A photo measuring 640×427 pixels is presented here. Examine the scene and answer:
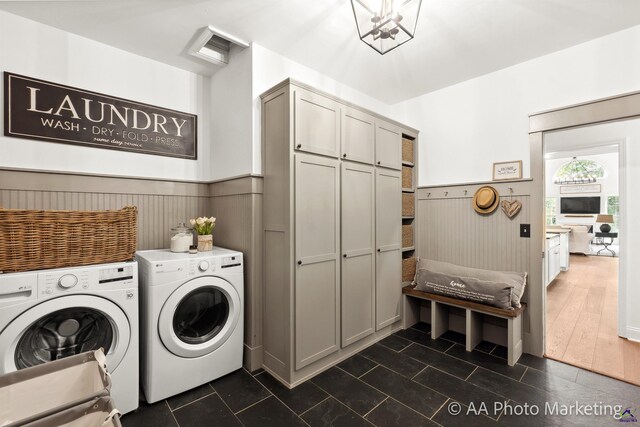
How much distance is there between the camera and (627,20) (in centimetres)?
208

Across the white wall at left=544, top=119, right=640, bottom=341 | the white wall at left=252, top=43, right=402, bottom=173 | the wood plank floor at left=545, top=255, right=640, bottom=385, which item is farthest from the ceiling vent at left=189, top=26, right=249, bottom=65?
the wood plank floor at left=545, top=255, right=640, bottom=385

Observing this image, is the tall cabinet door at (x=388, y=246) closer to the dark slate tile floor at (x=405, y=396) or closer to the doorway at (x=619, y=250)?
the dark slate tile floor at (x=405, y=396)

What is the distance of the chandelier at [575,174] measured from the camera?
349 inches

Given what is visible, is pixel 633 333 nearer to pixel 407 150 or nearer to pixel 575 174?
pixel 407 150

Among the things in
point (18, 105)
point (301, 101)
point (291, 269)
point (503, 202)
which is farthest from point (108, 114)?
point (503, 202)

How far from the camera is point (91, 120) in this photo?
226cm

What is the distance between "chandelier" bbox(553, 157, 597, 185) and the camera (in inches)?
349

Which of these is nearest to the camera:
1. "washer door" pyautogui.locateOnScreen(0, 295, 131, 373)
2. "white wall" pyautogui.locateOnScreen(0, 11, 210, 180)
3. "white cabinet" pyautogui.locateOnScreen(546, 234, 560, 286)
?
"washer door" pyautogui.locateOnScreen(0, 295, 131, 373)

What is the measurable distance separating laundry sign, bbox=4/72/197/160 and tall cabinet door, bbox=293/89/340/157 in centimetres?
125

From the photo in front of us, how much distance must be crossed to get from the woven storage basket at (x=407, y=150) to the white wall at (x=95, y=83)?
2.13 metres

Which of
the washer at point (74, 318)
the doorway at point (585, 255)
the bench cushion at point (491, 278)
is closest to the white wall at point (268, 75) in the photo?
the washer at point (74, 318)

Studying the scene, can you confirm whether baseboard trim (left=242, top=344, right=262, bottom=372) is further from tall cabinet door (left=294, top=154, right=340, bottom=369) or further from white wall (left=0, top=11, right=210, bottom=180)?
white wall (left=0, top=11, right=210, bottom=180)

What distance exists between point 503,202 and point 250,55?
105 inches

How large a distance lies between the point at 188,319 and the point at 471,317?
2417mm
